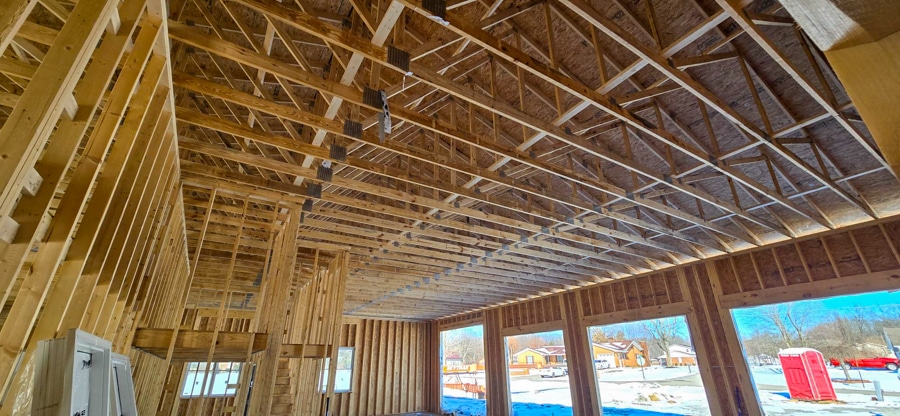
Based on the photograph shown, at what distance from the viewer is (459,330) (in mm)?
17328

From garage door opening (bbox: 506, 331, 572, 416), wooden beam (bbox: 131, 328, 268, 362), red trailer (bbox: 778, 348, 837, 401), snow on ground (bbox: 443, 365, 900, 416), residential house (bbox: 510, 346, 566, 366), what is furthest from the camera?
residential house (bbox: 510, 346, 566, 366)

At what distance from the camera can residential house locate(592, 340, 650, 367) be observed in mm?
10312

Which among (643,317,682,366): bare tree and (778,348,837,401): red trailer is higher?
(643,317,682,366): bare tree

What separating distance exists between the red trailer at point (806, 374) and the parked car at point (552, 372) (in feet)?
20.4

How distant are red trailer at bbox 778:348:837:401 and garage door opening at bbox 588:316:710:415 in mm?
1573

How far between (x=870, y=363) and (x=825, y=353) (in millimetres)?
563

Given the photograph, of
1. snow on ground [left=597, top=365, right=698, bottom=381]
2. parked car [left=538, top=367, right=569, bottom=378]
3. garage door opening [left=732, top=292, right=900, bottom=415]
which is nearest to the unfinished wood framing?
garage door opening [left=732, top=292, right=900, bottom=415]

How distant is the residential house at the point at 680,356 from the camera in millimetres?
8753

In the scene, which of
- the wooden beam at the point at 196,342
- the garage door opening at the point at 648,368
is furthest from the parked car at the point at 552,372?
the wooden beam at the point at 196,342

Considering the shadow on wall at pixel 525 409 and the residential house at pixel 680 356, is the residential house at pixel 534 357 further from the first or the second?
the residential house at pixel 680 356

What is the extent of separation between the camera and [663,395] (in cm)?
981

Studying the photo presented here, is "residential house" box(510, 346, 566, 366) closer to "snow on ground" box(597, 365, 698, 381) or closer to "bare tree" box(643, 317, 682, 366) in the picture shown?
"snow on ground" box(597, 365, 698, 381)

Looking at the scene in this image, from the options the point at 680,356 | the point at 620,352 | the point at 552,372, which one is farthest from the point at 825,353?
the point at 552,372

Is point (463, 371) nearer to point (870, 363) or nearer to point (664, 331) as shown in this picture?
point (664, 331)
